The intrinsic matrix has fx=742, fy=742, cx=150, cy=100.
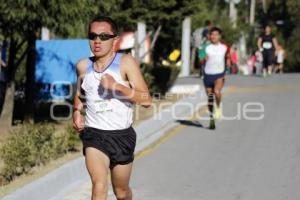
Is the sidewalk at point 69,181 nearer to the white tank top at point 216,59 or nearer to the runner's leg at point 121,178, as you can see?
the white tank top at point 216,59

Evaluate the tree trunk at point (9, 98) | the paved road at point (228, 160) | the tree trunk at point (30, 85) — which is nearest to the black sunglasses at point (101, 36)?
the paved road at point (228, 160)

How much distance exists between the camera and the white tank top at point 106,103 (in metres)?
5.69

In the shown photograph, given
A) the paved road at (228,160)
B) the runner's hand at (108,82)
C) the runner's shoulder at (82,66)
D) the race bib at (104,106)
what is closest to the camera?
the runner's hand at (108,82)

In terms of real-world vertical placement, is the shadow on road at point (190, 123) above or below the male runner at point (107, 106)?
below

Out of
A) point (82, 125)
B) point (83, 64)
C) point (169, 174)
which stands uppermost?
point (83, 64)

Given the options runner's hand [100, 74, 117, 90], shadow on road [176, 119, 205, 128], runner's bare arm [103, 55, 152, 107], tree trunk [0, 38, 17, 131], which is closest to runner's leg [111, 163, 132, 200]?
runner's bare arm [103, 55, 152, 107]

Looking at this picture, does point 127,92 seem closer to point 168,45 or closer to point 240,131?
point 240,131

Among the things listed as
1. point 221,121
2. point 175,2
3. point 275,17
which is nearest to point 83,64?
point 221,121

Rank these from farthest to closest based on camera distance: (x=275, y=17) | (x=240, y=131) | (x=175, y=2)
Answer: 1. (x=275, y=17)
2. (x=175, y=2)
3. (x=240, y=131)

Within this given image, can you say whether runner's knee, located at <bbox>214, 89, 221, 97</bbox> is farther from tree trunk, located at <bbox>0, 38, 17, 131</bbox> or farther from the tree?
tree trunk, located at <bbox>0, 38, 17, 131</bbox>

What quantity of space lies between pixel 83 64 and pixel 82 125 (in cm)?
49

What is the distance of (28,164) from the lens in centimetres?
880

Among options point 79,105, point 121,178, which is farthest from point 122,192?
point 79,105

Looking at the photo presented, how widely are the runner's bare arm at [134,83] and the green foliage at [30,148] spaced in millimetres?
3160
